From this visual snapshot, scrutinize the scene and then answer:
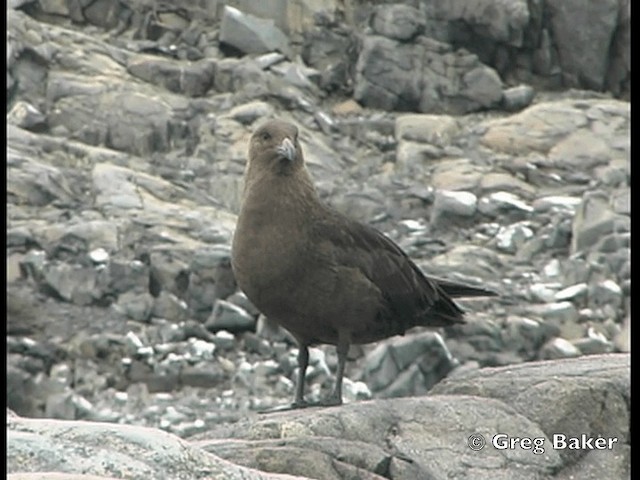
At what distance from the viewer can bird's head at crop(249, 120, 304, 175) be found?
905cm

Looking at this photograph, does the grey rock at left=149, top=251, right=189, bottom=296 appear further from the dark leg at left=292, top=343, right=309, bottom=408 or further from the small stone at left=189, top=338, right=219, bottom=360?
the dark leg at left=292, top=343, right=309, bottom=408

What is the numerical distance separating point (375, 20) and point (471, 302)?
538cm

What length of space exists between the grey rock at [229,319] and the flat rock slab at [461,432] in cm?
1206

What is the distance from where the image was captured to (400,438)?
329 inches

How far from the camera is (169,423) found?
750 inches

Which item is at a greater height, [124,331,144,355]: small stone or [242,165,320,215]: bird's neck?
[242,165,320,215]: bird's neck

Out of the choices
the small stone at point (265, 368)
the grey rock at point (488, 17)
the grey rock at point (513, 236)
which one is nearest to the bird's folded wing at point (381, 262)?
the small stone at point (265, 368)

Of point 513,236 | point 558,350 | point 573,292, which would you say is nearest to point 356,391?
point 558,350

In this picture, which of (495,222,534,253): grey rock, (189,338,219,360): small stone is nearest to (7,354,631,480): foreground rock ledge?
(189,338,219,360): small stone

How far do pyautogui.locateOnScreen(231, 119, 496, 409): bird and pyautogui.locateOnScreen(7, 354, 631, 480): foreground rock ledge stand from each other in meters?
0.49

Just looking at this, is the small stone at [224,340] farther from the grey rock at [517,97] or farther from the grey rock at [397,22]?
the grey rock at [517,97]

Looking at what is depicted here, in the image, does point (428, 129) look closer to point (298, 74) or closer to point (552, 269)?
point (298, 74)

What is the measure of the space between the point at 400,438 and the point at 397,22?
1839 cm

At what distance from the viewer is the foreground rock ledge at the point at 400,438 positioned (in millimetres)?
6348
